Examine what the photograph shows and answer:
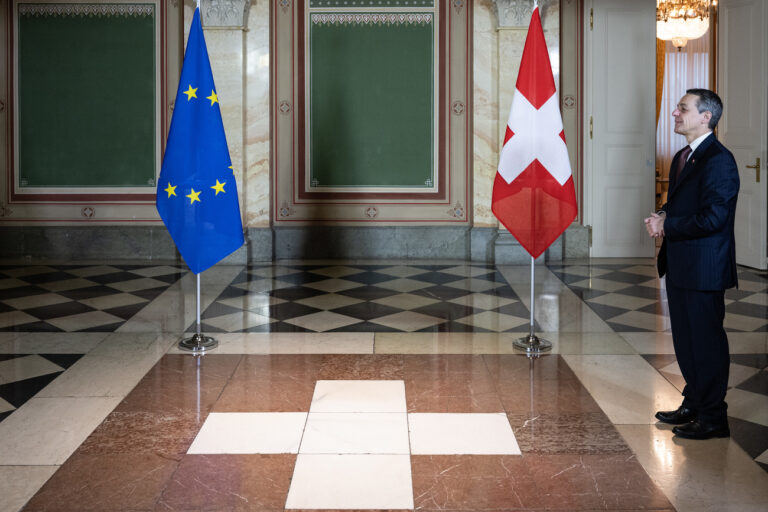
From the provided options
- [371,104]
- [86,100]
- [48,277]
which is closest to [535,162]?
[371,104]

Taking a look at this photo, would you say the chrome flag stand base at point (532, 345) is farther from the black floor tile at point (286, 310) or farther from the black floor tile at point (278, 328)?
the black floor tile at point (286, 310)

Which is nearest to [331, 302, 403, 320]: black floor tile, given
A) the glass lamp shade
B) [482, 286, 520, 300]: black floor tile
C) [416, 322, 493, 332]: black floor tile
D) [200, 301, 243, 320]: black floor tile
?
[416, 322, 493, 332]: black floor tile

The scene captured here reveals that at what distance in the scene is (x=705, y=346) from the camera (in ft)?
10.3

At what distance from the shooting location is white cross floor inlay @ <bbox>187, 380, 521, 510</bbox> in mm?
2693

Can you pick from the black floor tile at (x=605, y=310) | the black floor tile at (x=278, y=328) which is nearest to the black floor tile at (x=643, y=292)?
the black floor tile at (x=605, y=310)

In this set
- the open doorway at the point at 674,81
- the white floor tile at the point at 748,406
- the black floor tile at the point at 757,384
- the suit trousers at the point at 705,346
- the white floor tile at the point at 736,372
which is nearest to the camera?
the suit trousers at the point at 705,346

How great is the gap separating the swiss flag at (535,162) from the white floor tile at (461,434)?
1436mm

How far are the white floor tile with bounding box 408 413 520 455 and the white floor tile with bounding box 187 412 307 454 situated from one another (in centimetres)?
47

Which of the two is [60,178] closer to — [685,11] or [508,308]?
[508,308]

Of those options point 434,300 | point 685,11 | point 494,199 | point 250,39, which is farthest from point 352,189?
point 685,11

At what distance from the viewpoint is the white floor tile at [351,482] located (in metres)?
A: 2.60

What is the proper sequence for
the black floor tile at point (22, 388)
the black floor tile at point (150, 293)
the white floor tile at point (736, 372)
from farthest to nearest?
the black floor tile at point (150, 293)
the white floor tile at point (736, 372)
the black floor tile at point (22, 388)

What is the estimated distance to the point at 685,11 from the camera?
30.5 feet

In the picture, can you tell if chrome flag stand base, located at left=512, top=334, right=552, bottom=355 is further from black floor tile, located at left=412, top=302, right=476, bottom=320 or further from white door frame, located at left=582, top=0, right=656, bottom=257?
white door frame, located at left=582, top=0, right=656, bottom=257
